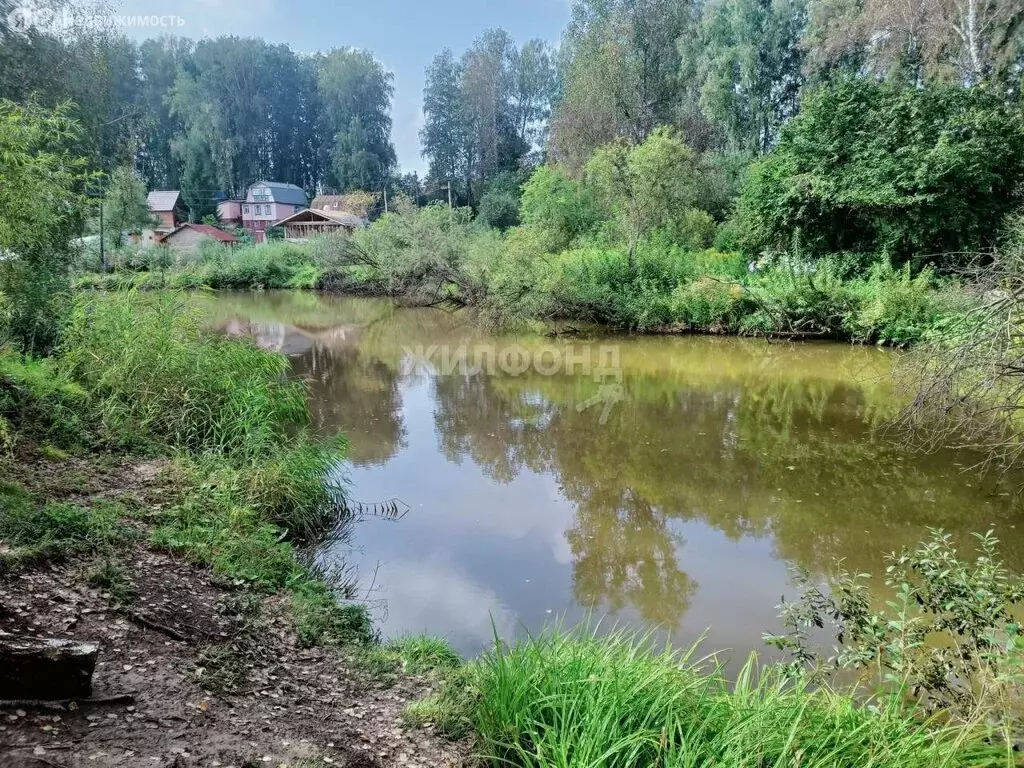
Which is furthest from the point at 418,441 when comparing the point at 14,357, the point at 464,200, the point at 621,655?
the point at 464,200

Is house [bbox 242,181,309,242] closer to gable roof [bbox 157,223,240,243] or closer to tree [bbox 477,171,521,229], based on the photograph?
gable roof [bbox 157,223,240,243]

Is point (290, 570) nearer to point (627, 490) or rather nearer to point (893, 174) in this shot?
point (627, 490)

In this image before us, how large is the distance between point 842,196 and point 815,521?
525 inches

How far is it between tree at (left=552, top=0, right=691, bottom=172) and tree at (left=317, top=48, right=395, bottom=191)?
27.4 meters

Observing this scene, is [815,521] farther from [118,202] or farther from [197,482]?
[118,202]

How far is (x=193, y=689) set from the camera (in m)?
2.84

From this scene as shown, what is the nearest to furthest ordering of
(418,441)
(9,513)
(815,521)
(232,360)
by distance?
1. (9,513)
2. (815,521)
3. (232,360)
4. (418,441)

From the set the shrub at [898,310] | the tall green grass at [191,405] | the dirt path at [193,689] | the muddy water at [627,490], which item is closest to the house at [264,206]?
the muddy water at [627,490]

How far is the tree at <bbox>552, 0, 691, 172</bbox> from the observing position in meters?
29.1

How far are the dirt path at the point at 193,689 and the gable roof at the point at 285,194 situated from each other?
166 feet

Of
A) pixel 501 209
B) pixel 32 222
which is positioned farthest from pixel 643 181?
pixel 501 209

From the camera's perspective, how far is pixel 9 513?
3.96 meters

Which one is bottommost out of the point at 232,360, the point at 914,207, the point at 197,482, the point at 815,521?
the point at 815,521

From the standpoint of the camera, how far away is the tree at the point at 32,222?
5.25 m
